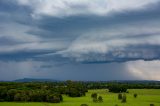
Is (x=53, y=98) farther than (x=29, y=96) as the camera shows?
No

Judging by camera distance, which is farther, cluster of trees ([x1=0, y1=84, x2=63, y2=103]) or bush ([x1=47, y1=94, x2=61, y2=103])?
cluster of trees ([x1=0, y1=84, x2=63, y2=103])

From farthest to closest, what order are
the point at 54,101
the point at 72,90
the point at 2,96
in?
the point at 72,90 < the point at 2,96 < the point at 54,101

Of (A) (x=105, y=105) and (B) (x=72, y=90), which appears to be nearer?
(A) (x=105, y=105)

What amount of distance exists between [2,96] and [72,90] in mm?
44320

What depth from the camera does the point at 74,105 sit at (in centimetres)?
13375

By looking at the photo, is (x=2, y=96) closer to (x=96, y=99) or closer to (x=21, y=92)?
(x=21, y=92)

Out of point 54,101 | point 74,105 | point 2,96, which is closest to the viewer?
point 74,105

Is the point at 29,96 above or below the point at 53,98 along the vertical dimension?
above

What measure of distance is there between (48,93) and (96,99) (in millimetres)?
24934

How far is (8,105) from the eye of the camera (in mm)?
136500

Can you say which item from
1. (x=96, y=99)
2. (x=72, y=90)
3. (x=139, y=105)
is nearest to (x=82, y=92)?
(x=72, y=90)

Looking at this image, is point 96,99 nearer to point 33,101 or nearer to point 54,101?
point 54,101

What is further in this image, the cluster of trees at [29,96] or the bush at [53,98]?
the cluster of trees at [29,96]

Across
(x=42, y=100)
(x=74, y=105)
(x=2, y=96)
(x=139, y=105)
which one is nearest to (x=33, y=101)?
(x=42, y=100)
